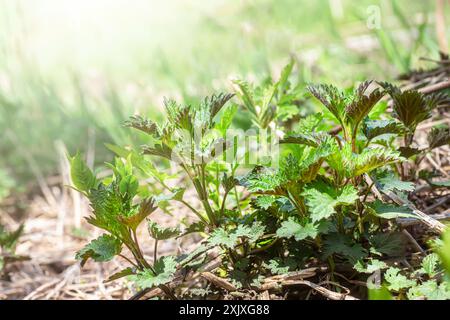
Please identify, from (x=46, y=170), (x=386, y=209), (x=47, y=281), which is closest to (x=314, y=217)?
(x=386, y=209)

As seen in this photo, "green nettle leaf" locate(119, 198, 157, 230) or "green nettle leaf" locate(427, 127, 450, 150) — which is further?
"green nettle leaf" locate(427, 127, 450, 150)

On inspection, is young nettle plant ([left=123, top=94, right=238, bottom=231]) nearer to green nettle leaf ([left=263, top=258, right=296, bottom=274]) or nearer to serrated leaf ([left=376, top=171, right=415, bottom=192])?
green nettle leaf ([left=263, top=258, right=296, bottom=274])

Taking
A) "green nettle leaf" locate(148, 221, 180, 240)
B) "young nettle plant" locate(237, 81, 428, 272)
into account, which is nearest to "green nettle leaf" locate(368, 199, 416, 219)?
"young nettle plant" locate(237, 81, 428, 272)

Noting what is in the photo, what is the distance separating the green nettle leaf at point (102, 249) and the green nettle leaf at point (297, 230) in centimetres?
39

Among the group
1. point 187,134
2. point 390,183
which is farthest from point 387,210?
point 187,134

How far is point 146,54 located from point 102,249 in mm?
2678

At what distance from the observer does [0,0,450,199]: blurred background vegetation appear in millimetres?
2625

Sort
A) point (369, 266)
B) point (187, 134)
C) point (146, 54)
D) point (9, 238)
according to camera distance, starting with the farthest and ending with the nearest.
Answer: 1. point (146, 54)
2. point (9, 238)
3. point (187, 134)
4. point (369, 266)

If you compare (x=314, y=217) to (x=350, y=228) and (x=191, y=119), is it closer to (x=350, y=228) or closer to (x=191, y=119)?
(x=350, y=228)

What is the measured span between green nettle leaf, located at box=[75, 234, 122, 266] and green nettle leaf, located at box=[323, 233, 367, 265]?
49cm

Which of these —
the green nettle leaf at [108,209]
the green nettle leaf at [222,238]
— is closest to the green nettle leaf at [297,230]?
the green nettle leaf at [222,238]

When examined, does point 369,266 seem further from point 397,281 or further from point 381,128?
point 381,128

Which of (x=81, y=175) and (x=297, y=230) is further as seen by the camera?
(x=81, y=175)

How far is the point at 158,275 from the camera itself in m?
1.17
